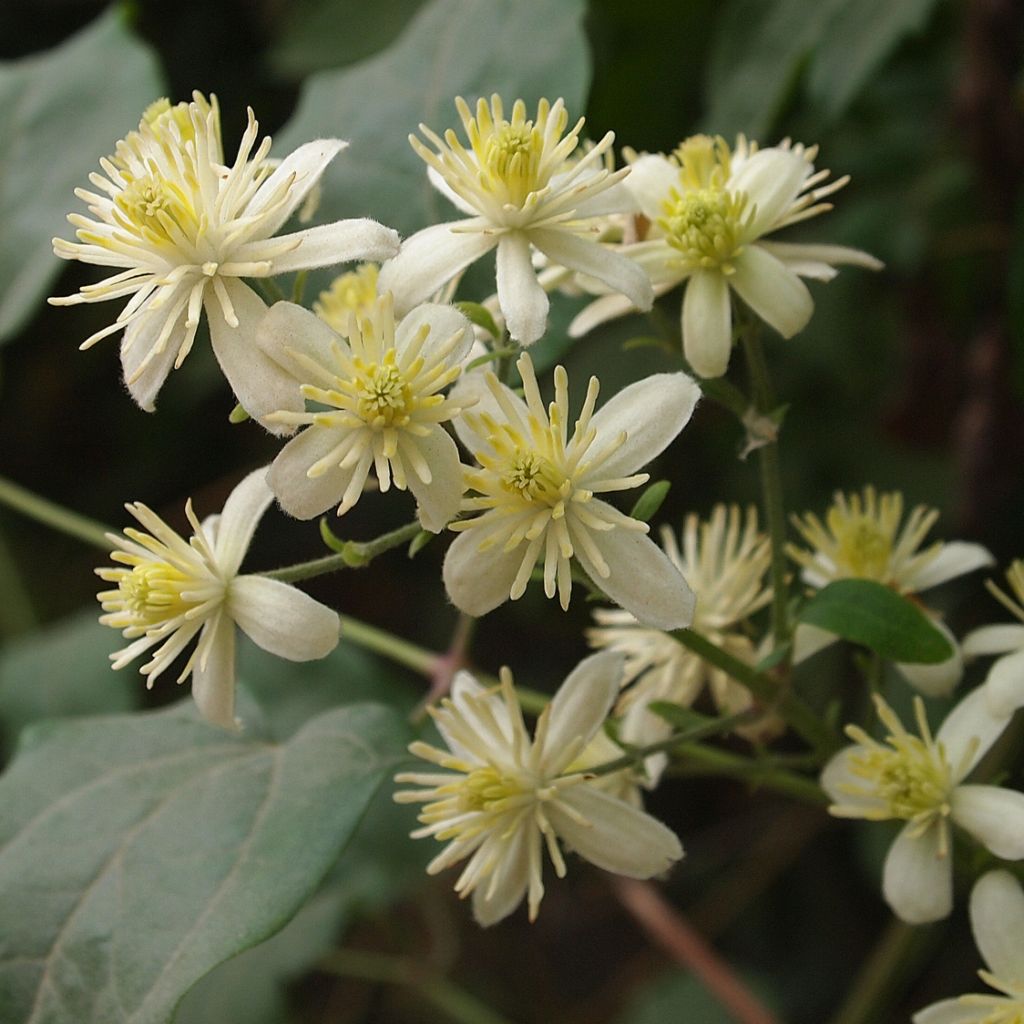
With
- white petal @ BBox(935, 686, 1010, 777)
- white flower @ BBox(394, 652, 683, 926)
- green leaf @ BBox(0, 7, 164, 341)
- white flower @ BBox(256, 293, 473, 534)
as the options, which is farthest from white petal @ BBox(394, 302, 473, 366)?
green leaf @ BBox(0, 7, 164, 341)

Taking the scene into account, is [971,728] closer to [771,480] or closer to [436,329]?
[771,480]

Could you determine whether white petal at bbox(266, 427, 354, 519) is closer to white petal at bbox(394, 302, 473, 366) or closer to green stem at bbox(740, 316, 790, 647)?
white petal at bbox(394, 302, 473, 366)

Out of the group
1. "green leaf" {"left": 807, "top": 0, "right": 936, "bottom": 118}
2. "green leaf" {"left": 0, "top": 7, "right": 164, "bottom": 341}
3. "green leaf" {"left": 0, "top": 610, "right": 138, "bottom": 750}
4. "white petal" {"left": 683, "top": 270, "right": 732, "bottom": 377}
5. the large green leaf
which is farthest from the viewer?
"green leaf" {"left": 0, "top": 610, "right": 138, "bottom": 750}

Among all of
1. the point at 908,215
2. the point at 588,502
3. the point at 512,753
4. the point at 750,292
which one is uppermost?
the point at 908,215

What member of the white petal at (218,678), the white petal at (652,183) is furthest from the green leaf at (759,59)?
the white petal at (218,678)

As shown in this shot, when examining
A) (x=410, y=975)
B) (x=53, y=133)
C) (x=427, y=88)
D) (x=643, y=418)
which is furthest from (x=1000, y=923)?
(x=53, y=133)

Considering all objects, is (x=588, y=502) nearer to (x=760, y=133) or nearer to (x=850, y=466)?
(x=760, y=133)

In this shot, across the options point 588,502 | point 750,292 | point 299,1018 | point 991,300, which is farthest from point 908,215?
point 299,1018
